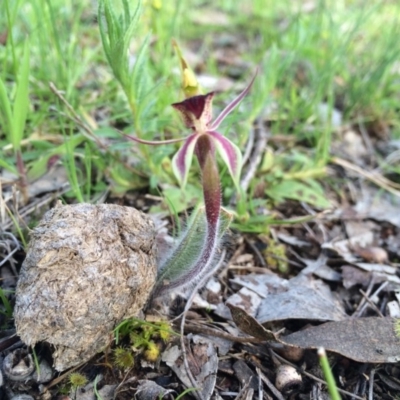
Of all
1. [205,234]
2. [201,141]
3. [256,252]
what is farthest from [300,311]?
[201,141]

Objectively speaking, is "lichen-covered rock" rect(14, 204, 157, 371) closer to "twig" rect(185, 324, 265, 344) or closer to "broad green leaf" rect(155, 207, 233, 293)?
"broad green leaf" rect(155, 207, 233, 293)

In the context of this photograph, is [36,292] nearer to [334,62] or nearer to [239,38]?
[334,62]

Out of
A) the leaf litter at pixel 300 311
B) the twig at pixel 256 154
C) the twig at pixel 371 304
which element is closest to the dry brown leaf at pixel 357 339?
the leaf litter at pixel 300 311

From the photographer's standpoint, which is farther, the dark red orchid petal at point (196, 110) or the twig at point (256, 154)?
the twig at point (256, 154)

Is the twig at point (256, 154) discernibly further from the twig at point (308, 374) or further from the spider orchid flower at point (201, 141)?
the twig at point (308, 374)

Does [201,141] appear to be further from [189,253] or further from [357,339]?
[357,339]

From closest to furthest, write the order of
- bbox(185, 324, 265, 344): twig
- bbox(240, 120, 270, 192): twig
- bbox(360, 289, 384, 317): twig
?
1. bbox(185, 324, 265, 344): twig
2. bbox(360, 289, 384, 317): twig
3. bbox(240, 120, 270, 192): twig

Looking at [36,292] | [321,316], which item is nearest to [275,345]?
[321,316]

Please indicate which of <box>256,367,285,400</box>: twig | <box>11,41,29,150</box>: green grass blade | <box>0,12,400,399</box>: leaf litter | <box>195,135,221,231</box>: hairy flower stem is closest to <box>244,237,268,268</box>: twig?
<box>0,12,400,399</box>: leaf litter
